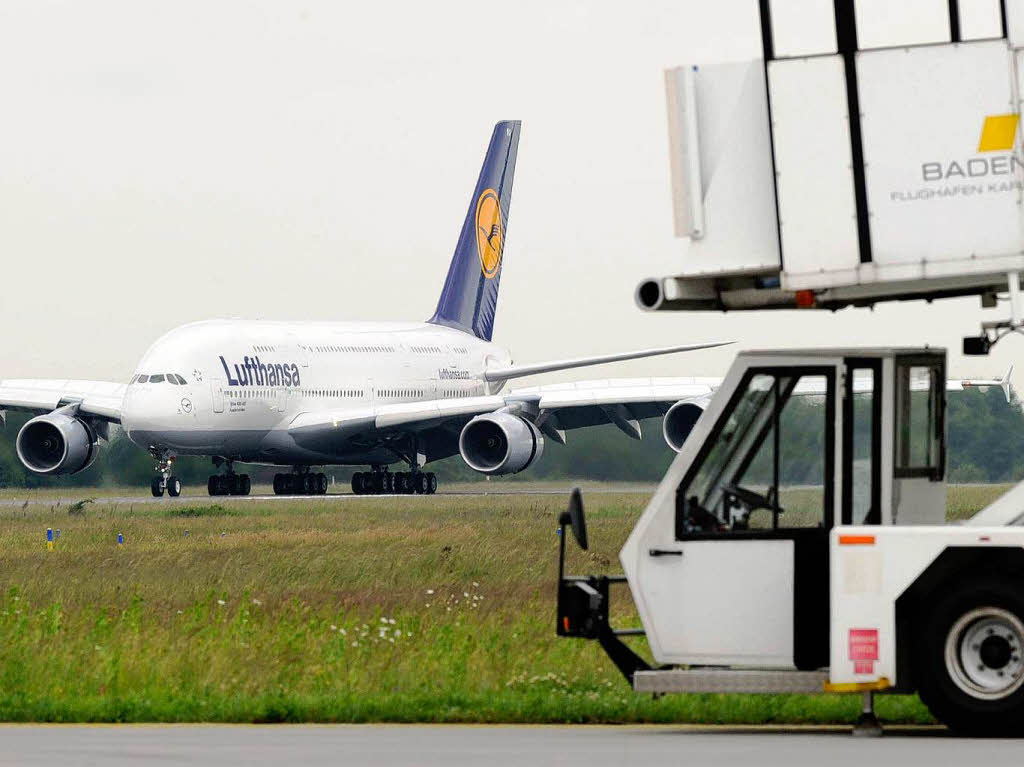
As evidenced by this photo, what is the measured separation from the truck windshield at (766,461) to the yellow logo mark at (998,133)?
4.90 feet

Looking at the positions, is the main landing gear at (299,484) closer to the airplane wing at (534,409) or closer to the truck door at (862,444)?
the airplane wing at (534,409)

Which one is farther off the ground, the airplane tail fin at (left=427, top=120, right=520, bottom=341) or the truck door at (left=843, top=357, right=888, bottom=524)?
the airplane tail fin at (left=427, top=120, right=520, bottom=341)

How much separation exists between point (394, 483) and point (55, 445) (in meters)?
8.98

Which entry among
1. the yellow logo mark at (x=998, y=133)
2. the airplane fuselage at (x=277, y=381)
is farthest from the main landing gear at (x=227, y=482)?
the yellow logo mark at (x=998, y=133)

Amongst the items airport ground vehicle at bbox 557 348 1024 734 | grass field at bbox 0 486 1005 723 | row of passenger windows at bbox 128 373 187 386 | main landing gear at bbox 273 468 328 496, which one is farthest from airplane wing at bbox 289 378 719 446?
airport ground vehicle at bbox 557 348 1024 734

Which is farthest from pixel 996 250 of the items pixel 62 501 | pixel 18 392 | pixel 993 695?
pixel 18 392

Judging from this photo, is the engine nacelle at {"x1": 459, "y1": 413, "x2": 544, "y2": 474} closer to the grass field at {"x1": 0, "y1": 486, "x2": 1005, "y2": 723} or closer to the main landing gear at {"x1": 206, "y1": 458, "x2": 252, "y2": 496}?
the main landing gear at {"x1": 206, "y1": 458, "x2": 252, "y2": 496}

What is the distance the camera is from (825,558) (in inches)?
410

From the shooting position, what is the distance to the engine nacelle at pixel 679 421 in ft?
129

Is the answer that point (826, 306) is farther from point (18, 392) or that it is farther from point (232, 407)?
point (18, 392)

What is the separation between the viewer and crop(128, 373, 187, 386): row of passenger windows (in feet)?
142

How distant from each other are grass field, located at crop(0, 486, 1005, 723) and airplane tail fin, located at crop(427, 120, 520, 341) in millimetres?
31207

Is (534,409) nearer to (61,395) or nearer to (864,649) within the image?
(61,395)

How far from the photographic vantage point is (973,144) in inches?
389
